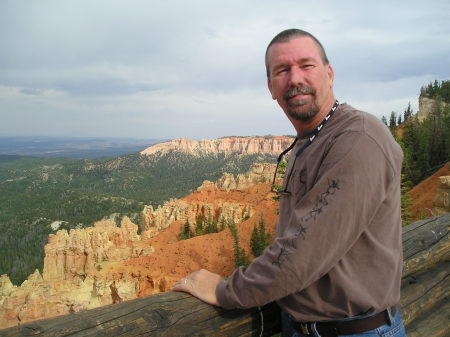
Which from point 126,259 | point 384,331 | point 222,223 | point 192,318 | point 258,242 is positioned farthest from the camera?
point 222,223

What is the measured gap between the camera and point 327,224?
58.6 inches

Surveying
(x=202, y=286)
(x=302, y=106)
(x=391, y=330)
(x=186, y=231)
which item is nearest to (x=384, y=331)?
(x=391, y=330)

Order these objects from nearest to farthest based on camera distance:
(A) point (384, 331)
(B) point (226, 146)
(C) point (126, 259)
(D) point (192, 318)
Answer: (A) point (384, 331) → (D) point (192, 318) → (C) point (126, 259) → (B) point (226, 146)

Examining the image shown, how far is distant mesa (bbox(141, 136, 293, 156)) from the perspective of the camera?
185625 millimetres

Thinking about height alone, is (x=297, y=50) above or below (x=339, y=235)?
above

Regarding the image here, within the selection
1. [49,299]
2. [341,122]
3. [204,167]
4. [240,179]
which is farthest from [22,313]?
[204,167]

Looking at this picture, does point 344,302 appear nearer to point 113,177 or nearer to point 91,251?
point 91,251

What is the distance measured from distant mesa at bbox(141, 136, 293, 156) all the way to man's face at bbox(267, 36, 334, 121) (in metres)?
180

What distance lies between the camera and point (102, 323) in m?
1.69

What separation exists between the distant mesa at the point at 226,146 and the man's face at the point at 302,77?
180 meters

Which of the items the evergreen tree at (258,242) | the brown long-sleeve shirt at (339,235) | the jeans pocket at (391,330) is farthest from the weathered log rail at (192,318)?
the evergreen tree at (258,242)

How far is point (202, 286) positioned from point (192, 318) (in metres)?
0.20

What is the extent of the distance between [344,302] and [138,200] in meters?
99.6

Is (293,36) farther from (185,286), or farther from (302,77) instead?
(185,286)
